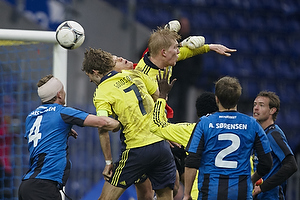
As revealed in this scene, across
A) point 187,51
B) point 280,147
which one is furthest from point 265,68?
point 280,147

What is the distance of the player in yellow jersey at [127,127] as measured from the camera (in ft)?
13.9

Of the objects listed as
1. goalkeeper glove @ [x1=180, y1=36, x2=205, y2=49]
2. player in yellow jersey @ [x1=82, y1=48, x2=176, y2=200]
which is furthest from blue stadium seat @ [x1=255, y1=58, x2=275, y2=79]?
player in yellow jersey @ [x1=82, y1=48, x2=176, y2=200]

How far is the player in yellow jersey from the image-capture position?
425cm

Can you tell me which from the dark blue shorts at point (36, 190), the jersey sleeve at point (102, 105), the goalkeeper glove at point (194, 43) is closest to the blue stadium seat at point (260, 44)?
the goalkeeper glove at point (194, 43)

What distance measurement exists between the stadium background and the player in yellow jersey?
15.5 ft

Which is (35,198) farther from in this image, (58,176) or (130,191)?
(130,191)

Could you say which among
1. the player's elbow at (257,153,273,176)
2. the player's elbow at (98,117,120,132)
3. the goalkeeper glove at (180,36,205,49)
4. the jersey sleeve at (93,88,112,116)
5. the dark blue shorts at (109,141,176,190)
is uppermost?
the goalkeeper glove at (180,36,205,49)

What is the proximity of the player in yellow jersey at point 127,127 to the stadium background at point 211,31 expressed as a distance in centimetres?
473

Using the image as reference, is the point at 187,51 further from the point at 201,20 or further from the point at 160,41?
the point at 201,20

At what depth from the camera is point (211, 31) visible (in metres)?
10.8

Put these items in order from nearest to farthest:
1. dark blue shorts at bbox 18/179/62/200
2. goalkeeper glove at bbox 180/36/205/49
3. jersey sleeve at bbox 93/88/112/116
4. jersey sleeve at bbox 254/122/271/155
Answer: jersey sleeve at bbox 254/122/271/155
dark blue shorts at bbox 18/179/62/200
jersey sleeve at bbox 93/88/112/116
goalkeeper glove at bbox 180/36/205/49

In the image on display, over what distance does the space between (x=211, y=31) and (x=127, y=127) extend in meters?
7.00

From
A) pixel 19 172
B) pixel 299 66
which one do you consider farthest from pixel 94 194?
pixel 299 66

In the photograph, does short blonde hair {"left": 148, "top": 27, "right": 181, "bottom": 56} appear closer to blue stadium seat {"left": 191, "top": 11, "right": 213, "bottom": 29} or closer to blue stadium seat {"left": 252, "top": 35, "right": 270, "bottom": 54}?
blue stadium seat {"left": 191, "top": 11, "right": 213, "bottom": 29}
